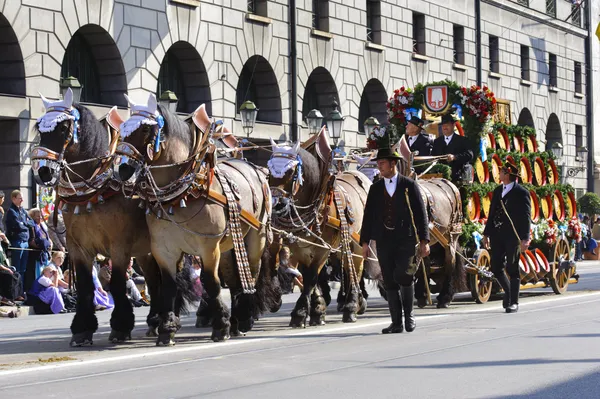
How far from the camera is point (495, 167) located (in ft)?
61.6

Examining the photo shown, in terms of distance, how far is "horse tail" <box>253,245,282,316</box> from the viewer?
14.1 m

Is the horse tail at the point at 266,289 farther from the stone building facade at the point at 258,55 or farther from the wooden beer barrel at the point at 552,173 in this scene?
the stone building facade at the point at 258,55

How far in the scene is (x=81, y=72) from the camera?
25.6 meters

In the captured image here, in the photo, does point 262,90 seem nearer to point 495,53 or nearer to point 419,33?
point 419,33

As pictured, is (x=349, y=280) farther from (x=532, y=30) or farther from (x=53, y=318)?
(x=532, y=30)

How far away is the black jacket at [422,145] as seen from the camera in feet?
60.1

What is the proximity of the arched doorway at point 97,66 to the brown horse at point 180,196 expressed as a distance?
13307 millimetres

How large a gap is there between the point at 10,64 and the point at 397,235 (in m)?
12.8

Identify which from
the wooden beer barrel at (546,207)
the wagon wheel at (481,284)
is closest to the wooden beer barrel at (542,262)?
the wooden beer barrel at (546,207)

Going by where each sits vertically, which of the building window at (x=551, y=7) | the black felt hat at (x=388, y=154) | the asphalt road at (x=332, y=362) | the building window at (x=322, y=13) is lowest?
the asphalt road at (x=332, y=362)

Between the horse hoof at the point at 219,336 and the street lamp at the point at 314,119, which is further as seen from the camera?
the street lamp at the point at 314,119

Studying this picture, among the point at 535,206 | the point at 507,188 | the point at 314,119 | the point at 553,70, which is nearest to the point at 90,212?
the point at 507,188

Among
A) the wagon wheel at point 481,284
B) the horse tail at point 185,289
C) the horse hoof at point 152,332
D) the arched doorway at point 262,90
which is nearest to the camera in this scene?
the horse hoof at point 152,332

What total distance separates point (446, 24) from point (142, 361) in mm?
30599
